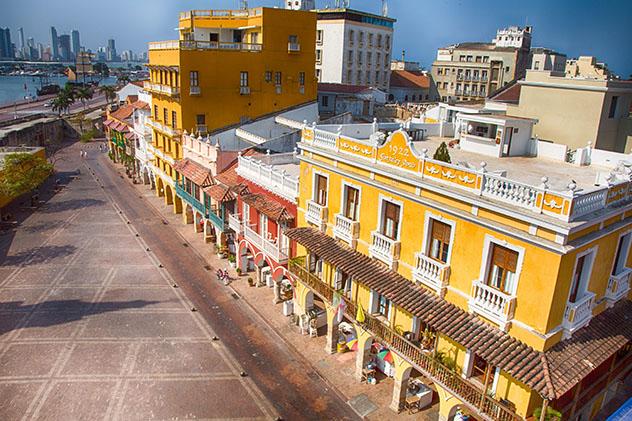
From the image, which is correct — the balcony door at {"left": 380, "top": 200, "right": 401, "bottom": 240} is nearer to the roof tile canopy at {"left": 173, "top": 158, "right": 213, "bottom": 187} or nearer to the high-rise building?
the roof tile canopy at {"left": 173, "top": 158, "right": 213, "bottom": 187}

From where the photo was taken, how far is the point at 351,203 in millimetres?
Answer: 24656

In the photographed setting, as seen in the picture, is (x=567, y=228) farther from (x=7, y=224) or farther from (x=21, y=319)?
(x=7, y=224)

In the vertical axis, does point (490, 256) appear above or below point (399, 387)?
above

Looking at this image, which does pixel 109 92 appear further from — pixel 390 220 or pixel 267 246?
pixel 390 220

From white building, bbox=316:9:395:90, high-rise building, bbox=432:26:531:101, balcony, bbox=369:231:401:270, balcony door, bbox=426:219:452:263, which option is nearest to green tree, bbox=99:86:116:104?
white building, bbox=316:9:395:90

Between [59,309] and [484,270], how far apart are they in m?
28.7

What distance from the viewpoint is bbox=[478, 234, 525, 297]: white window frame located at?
16.7m

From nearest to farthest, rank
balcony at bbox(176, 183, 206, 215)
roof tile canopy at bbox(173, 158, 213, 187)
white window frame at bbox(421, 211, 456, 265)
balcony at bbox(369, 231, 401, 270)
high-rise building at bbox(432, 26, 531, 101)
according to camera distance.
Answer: white window frame at bbox(421, 211, 456, 265) → balcony at bbox(369, 231, 401, 270) → roof tile canopy at bbox(173, 158, 213, 187) → balcony at bbox(176, 183, 206, 215) → high-rise building at bbox(432, 26, 531, 101)

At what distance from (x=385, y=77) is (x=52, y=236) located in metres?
62.0

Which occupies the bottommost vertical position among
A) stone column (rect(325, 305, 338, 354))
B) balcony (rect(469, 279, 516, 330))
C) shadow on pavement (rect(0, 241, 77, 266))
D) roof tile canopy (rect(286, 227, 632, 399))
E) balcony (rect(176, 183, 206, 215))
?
shadow on pavement (rect(0, 241, 77, 266))

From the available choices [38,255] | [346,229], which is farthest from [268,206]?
[38,255]

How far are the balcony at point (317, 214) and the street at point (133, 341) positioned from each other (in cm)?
→ 810

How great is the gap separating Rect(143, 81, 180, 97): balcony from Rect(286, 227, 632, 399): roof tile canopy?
29.6 m

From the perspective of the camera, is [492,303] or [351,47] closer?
[492,303]
